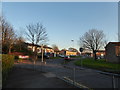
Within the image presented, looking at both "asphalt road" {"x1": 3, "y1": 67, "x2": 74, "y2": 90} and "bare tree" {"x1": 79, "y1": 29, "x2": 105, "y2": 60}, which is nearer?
"asphalt road" {"x1": 3, "y1": 67, "x2": 74, "y2": 90}

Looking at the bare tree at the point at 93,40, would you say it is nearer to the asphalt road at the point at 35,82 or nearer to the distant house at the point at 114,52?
the distant house at the point at 114,52

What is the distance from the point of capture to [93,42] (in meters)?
42.8

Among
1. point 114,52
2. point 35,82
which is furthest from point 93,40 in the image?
point 35,82

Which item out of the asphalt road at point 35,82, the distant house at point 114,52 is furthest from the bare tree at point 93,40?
the asphalt road at point 35,82

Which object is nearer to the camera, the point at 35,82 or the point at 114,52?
the point at 35,82

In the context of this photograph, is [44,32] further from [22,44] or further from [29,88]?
[29,88]

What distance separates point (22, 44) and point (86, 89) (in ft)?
137

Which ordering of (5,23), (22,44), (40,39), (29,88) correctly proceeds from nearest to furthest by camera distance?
(29,88)
(5,23)
(40,39)
(22,44)

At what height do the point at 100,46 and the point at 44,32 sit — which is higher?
the point at 44,32

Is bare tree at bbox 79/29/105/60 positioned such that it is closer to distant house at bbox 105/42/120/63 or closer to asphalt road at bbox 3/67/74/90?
distant house at bbox 105/42/120/63

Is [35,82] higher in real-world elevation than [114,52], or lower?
lower

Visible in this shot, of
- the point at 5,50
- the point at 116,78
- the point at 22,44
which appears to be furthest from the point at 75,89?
the point at 22,44

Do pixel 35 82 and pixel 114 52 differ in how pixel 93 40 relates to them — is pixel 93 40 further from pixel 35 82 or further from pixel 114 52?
pixel 35 82

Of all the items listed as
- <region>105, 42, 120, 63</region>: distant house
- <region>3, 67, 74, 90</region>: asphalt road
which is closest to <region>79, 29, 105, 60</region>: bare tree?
<region>105, 42, 120, 63</region>: distant house
